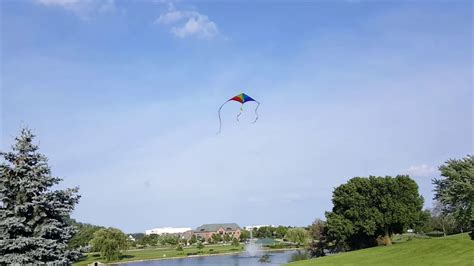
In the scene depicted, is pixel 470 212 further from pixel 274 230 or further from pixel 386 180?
pixel 274 230

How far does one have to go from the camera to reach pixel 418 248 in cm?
3862

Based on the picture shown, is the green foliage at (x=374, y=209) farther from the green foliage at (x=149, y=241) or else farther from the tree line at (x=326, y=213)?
the green foliage at (x=149, y=241)

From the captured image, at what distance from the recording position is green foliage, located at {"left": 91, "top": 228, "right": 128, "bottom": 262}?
84.4m

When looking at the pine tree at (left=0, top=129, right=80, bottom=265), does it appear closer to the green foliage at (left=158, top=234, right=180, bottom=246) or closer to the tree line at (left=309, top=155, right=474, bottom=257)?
the tree line at (left=309, top=155, right=474, bottom=257)

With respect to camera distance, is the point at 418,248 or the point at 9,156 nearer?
the point at 9,156

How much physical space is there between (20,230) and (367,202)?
46118mm

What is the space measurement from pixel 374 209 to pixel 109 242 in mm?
50212

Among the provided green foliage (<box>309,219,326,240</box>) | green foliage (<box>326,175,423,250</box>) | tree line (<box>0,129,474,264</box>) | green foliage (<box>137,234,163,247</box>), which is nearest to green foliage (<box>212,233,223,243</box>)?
green foliage (<box>137,234,163,247</box>)

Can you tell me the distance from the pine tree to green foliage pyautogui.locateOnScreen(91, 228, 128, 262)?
7098 cm

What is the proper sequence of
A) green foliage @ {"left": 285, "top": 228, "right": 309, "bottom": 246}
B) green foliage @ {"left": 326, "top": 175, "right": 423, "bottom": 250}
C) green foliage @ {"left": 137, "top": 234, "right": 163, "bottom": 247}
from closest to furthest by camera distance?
green foliage @ {"left": 326, "top": 175, "right": 423, "bottom": 250}
green foliage @ {"left": 285, "top": 228, "right": 309, "bottom": 246}
green foliage @ {"left": 137, "top": 234, "right": 163, "bottom": 247}

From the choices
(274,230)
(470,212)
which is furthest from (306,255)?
(274,230)

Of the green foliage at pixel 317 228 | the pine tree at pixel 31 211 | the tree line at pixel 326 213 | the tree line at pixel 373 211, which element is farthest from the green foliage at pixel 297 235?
the pine tree at pixel 31 211

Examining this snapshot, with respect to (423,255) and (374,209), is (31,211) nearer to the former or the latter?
(423,255)

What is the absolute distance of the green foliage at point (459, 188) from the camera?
28172 mm
